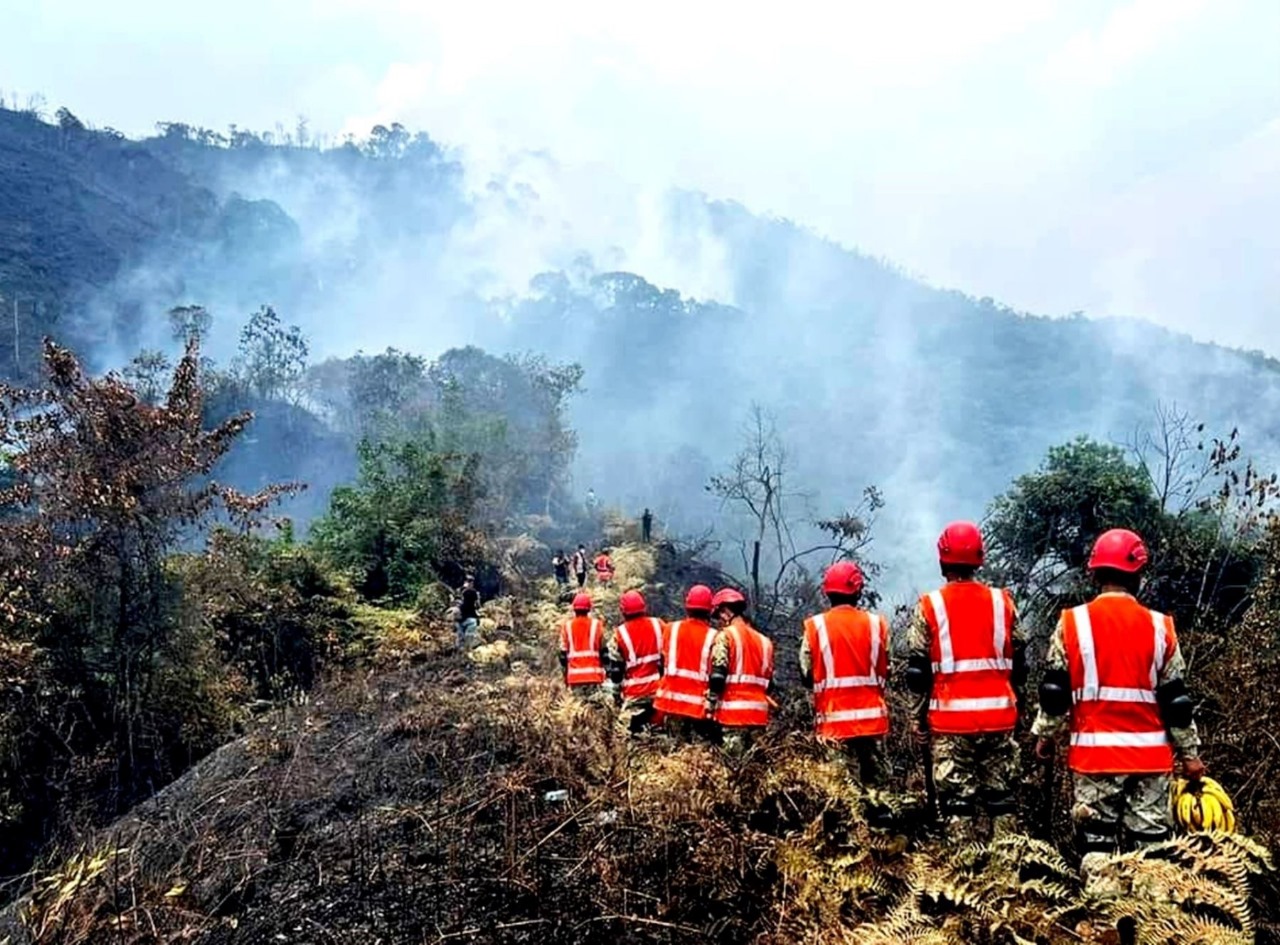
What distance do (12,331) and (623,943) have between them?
68480 millimetres

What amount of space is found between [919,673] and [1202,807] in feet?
4.47

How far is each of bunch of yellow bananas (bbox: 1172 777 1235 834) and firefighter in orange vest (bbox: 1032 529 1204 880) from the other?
0.18 feet

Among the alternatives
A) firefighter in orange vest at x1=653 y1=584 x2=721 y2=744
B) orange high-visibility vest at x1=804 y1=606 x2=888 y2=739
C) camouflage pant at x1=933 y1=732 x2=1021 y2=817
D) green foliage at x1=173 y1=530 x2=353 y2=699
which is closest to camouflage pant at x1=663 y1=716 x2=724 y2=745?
firefighter in orange vest at x1=653 y1=584 x2=721 y2=744

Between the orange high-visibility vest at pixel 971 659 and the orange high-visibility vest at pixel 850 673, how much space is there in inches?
21.3

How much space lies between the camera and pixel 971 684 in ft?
14.9

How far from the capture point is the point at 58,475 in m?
10.9

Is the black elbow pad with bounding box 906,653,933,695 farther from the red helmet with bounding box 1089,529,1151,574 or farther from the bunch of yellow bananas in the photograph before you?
the bunch of yellow bananas

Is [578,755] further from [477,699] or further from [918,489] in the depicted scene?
[918,489]

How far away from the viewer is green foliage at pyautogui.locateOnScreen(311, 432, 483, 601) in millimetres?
21047

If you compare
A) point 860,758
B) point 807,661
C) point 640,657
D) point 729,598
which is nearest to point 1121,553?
point 807,661

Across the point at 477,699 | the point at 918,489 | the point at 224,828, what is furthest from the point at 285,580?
the point at 918,489

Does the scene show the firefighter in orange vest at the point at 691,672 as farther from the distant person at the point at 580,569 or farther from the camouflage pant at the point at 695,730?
the distant person at the point at 580,569

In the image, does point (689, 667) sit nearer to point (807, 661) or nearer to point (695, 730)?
point (695, 730)

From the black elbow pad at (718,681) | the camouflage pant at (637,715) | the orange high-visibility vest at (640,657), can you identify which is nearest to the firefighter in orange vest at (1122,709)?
the black elbow pad at (718,681)
